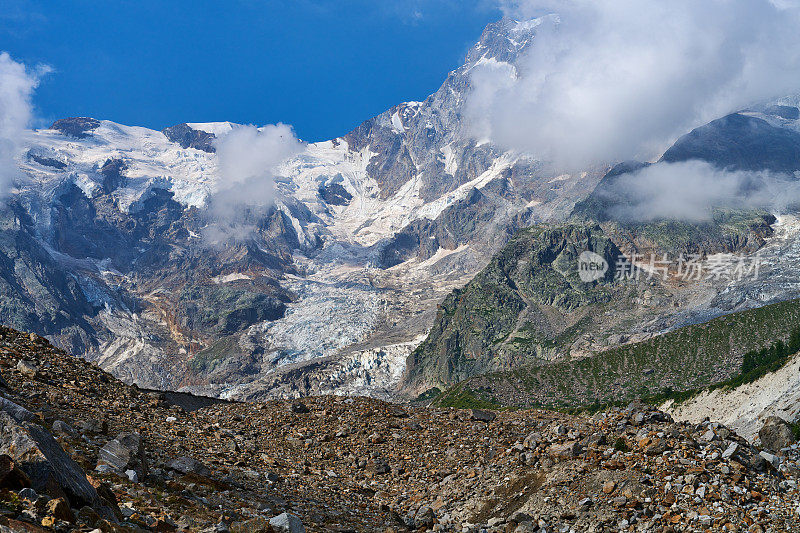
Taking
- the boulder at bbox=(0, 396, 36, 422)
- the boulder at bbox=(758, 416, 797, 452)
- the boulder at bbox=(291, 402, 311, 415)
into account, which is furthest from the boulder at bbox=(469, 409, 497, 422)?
the boulder at bbox=(0, 396, 36, 422)

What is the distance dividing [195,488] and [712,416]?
102626 mm

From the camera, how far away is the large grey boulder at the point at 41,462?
40.8ft

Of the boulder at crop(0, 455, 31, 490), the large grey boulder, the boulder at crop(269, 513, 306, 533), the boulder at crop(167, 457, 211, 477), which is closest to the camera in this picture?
the boulder at crop(0, 455, 31, 490)

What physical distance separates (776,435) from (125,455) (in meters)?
27.7

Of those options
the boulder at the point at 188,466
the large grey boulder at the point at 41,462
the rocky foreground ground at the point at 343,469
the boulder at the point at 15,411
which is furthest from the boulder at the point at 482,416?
the large grey boulder at the point at 41,462

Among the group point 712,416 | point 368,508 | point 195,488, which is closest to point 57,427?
point 195,488

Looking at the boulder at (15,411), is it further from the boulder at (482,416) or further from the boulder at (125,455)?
the boulder at (482,416)

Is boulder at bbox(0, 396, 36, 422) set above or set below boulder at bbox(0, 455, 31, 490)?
above

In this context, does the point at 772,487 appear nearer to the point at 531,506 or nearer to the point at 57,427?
the point at 531,506

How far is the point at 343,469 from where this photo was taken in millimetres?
32094

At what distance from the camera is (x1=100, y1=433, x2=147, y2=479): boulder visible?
63.8 feet

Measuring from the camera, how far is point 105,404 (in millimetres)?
30844

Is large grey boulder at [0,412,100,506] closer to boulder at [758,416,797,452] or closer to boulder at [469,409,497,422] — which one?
boulder at [758,416,797,452]

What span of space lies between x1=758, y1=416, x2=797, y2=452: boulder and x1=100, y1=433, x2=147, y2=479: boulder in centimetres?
2631
